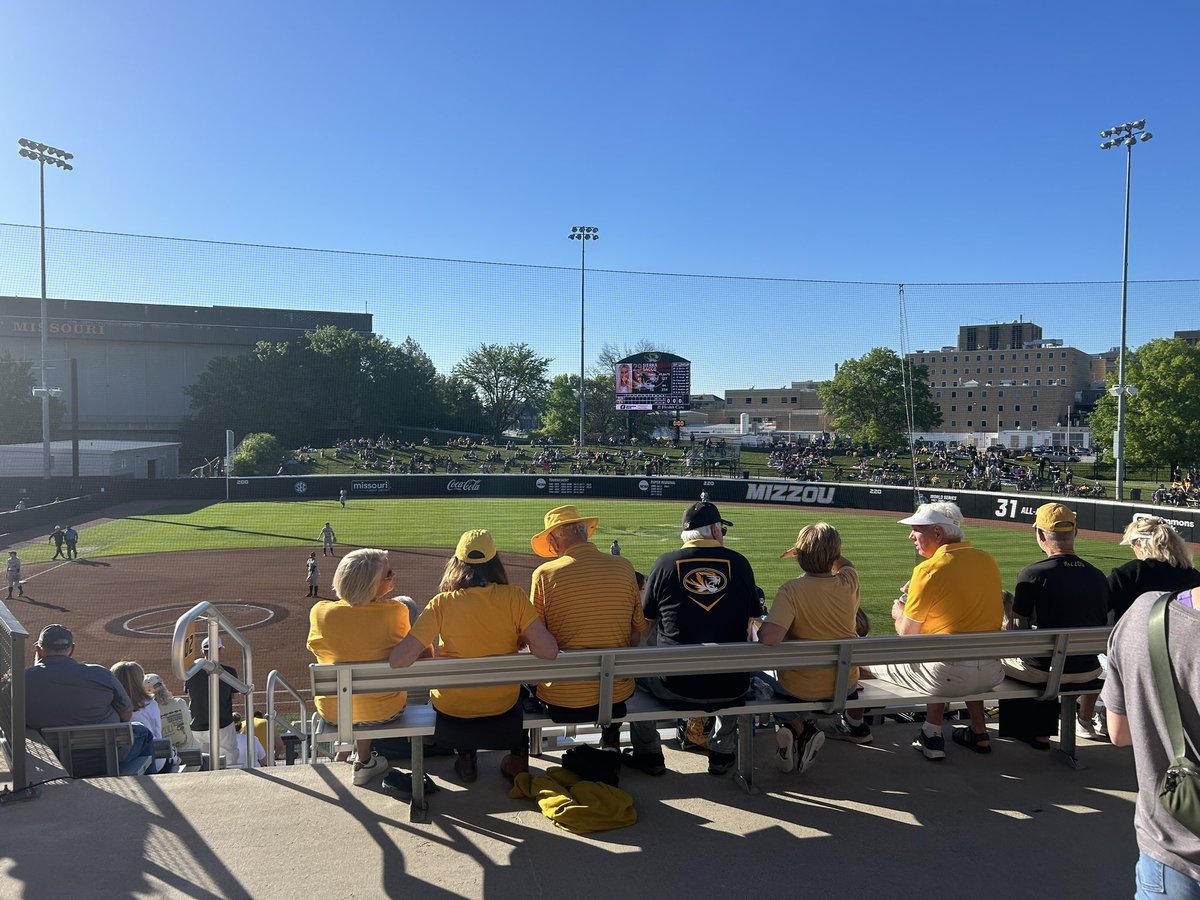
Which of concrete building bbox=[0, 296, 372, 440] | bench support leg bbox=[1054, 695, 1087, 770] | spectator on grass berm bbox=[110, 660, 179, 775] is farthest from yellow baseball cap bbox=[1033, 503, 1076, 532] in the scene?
concrete building bbox=[0, 296, 372, 440]

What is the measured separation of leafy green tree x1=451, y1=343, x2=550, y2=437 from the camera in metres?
45.0

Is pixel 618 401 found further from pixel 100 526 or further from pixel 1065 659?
pixel 1065 659

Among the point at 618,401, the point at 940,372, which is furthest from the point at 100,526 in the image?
the point at 940,372

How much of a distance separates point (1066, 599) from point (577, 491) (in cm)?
3765

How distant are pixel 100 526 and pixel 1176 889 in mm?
33666

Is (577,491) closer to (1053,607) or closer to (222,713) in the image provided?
(222,713)

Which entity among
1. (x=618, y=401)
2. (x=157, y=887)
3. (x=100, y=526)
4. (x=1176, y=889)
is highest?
(x=618, y=401)

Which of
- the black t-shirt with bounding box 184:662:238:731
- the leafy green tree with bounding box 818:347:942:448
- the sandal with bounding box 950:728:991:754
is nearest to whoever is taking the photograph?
the sandal with bounding box 950:728:991:754

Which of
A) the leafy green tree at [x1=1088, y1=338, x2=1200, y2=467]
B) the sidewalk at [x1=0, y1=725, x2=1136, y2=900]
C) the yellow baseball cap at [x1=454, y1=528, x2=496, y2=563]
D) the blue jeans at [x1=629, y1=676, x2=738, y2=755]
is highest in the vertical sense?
the leafy green tree at [x1=1088, y1=338, x2=1200, y2=467]

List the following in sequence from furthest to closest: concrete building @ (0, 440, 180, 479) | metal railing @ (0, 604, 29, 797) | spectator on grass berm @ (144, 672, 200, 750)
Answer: concrete building @ (0, 440, 180, 479) → spectator on grass berm @ (144, 672, 200, 750) → metal railing @ (0, 604, 29, 797)

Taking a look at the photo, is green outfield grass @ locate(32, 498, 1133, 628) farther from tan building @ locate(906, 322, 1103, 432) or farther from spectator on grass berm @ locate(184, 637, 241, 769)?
tan building @ locate(906, 322, 1103, 432)

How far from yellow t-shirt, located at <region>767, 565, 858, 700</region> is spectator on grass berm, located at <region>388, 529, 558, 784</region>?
1350 millimetres

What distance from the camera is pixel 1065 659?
438 cm

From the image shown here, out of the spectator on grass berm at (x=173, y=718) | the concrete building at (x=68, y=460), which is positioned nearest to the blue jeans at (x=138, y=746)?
the spectator on grass berm at (x=173, y=718)
